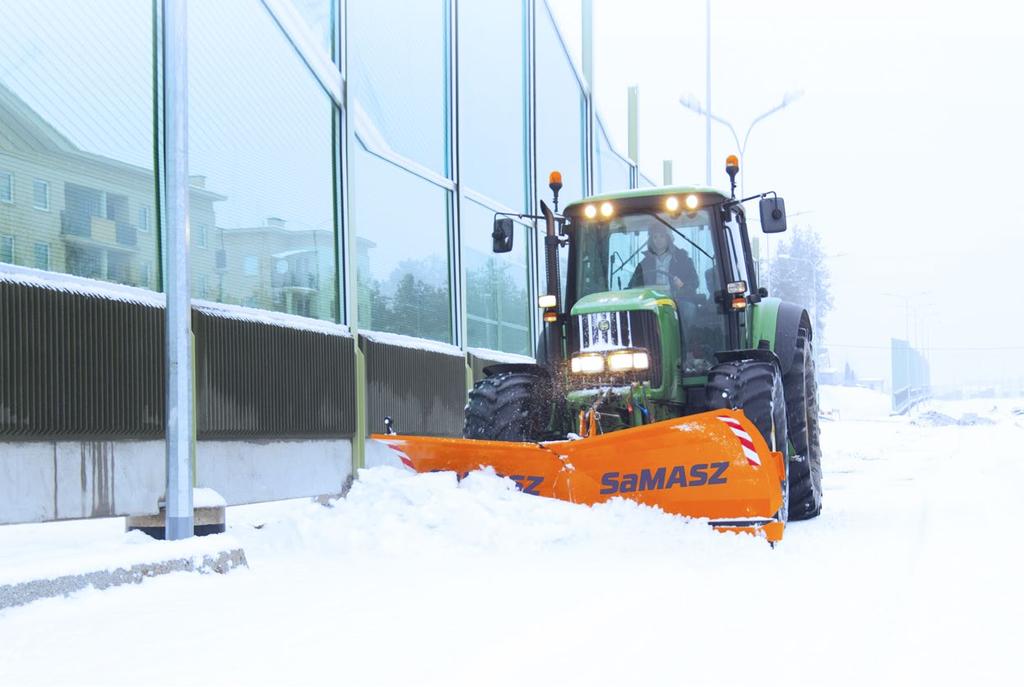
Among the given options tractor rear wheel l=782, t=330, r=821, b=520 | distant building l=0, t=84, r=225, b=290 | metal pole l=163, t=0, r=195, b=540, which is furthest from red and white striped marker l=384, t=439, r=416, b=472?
tractor rear wheel l=782, t=330, r=821, b=520

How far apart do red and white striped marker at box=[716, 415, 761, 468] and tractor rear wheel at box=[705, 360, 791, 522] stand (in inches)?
18.5

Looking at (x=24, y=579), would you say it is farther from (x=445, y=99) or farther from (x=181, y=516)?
(x=445, y=99)

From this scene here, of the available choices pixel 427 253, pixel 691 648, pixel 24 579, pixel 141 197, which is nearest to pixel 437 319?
pixel 427 253

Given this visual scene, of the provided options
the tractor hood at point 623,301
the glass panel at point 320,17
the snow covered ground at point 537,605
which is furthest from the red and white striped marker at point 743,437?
the glass panel at point 320,17

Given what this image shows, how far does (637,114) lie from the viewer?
2688 cm

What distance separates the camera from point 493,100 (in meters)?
17.1

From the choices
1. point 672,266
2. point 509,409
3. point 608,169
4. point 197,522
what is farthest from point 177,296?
point 608,169

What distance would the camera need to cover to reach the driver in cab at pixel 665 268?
860 centimetres

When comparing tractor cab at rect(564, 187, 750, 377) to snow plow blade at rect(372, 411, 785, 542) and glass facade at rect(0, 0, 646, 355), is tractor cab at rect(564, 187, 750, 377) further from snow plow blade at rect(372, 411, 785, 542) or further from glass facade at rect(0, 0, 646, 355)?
glass facade at rect(0, 0, 646, 355)

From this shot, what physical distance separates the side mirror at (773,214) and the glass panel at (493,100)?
7600mm

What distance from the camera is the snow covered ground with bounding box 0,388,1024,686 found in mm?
3727

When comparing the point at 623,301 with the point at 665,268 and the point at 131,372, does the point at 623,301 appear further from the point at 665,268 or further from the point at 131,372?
the point at 131,372

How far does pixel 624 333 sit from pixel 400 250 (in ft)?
19.3

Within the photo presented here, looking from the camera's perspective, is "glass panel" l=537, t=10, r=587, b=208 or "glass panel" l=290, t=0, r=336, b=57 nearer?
"glass panel" l=290, t=0, r=336, b=57
